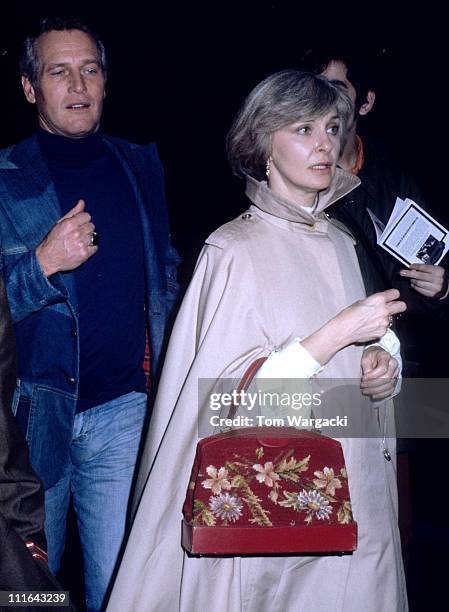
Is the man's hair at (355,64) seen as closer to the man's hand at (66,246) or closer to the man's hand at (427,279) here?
the man's hand at (427,279)

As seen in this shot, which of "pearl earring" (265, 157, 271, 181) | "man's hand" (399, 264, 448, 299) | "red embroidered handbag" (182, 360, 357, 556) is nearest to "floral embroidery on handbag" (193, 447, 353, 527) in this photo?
"red embroidered handbag" (182, 360, 357, 556)

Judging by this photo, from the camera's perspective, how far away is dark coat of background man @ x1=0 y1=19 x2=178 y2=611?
2.26 m

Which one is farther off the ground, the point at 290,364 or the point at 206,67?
the point at 206,67

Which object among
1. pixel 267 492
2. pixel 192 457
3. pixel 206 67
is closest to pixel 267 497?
pixel 267 492

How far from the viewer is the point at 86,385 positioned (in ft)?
7.74

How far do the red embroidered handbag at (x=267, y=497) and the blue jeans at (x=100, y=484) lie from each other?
0.58 m

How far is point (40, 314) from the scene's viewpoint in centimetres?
230

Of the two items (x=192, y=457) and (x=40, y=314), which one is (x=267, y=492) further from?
(x=40, y=314)

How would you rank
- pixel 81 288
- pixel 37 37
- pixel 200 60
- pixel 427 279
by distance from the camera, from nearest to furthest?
pixel 81 288 → pixel 37 37 → pixel 427 279 → pixel 200 60

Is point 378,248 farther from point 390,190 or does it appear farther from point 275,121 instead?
point 275,121

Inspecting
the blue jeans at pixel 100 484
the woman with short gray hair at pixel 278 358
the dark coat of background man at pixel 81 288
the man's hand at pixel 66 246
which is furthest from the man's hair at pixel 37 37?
the blue jeans at pixel 100 484

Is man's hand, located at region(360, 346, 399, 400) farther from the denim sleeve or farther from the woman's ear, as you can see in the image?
the woman's ear

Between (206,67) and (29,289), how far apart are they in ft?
6.46

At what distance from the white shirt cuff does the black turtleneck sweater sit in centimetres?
63
